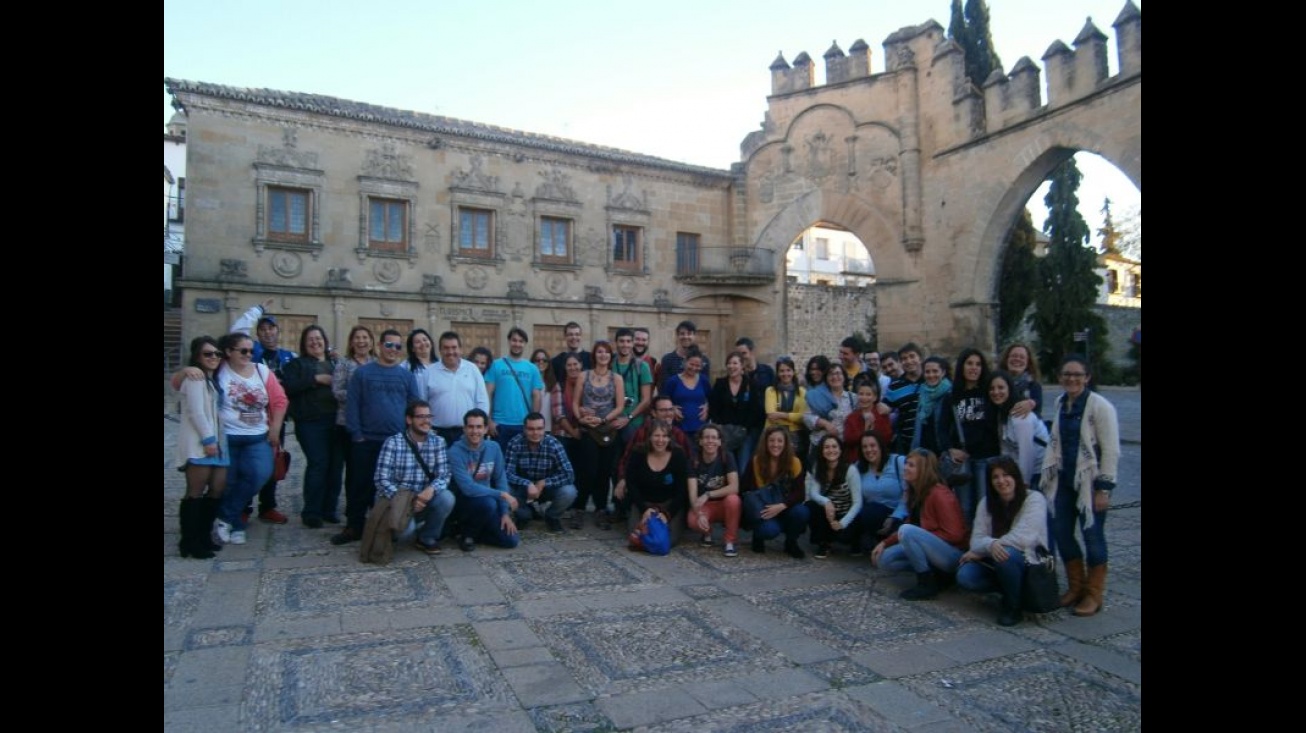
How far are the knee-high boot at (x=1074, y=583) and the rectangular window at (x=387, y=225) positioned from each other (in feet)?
53.8

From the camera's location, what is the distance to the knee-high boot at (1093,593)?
495 centimetres

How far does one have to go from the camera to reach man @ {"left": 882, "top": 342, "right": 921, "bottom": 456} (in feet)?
22.3

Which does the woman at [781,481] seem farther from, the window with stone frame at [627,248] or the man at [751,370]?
the window with stone frame at [627,248]

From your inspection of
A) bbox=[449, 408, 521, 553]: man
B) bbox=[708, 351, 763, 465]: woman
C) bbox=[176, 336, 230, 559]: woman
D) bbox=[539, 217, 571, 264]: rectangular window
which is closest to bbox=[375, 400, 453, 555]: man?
bbox=[449, 408, 521, 553]: man

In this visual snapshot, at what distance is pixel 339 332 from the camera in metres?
17.5

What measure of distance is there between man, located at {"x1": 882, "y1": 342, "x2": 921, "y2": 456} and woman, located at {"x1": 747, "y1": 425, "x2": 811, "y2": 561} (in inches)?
36.7

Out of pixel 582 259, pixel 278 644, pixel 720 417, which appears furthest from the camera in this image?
pixel 582 259

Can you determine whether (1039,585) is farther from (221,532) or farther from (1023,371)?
(221,532)

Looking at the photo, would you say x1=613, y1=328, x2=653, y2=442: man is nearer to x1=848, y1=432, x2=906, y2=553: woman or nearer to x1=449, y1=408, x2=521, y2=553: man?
x1=449, y1=408, x2=521, y2=553: man

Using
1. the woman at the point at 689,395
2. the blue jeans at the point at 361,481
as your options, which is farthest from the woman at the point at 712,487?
the blue jeans at the point at 361,481

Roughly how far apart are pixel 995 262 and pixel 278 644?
1637cm
